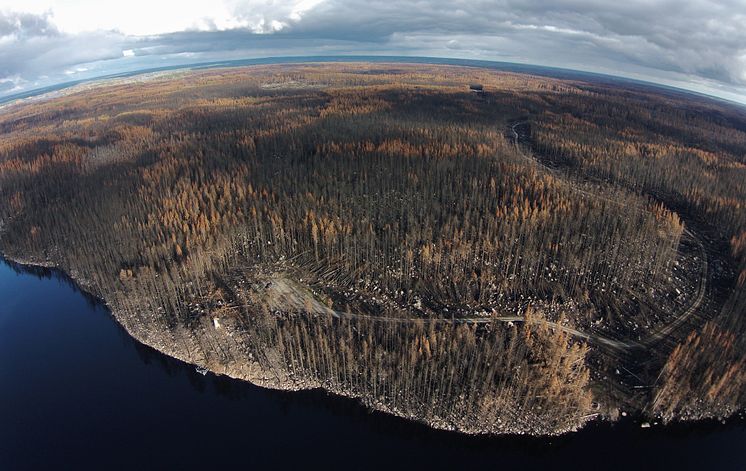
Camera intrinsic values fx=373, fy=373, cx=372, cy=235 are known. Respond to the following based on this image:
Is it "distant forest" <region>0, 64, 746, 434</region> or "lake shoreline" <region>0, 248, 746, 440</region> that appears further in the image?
"distant forest" <region>0, 64, 746, 434</region>

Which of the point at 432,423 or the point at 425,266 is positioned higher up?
the point at 425,266

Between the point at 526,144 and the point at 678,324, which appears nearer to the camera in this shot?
the point at 678,324

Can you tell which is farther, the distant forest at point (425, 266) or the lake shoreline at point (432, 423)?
the distant forest at point (425, 266)

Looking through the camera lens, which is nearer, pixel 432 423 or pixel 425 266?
pixel 432 423

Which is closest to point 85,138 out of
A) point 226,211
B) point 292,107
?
point 292,107

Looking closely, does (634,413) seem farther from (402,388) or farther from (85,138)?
(85,138)

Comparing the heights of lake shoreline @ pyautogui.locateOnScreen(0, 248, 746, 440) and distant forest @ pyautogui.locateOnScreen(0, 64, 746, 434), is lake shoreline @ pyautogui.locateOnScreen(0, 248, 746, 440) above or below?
below

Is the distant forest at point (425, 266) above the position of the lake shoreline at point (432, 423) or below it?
above

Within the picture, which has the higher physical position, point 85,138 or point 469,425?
point 85,138
